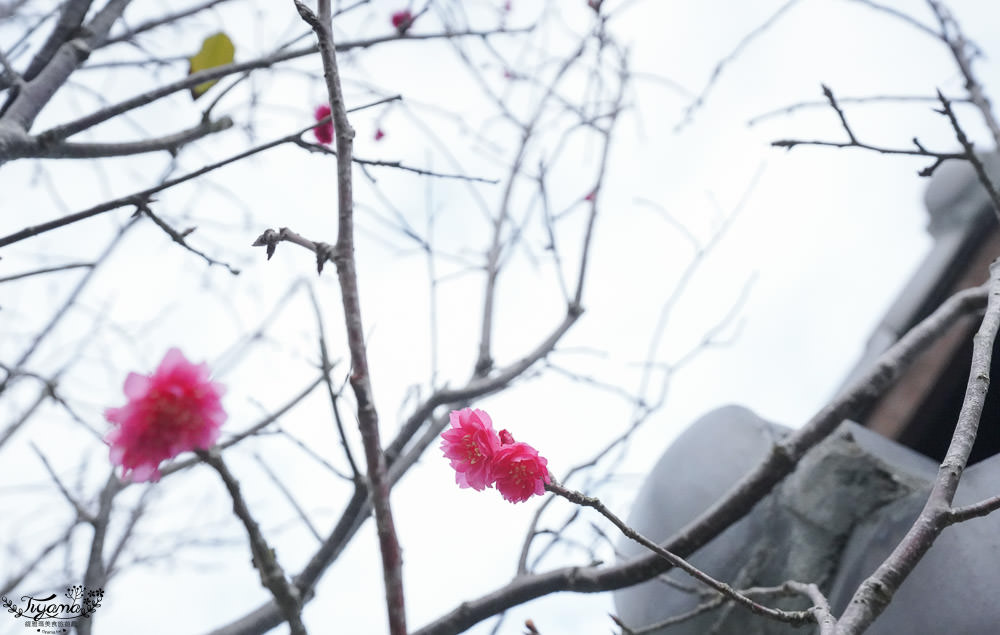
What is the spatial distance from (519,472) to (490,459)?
0.05m

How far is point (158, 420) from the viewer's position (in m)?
0.83

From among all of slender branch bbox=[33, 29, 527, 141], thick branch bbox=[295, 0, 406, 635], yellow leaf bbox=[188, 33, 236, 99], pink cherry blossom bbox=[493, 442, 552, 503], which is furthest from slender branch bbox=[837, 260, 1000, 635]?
yellow leaf bbox=[188, 33, 236, 99]

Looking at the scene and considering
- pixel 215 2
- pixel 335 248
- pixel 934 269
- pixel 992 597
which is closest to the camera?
pixel 335 248

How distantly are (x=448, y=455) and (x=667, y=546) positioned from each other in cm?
71

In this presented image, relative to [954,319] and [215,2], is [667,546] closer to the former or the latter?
[954,319]

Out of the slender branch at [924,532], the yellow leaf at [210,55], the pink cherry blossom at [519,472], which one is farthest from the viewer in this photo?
the yellow leaf at [210,55]

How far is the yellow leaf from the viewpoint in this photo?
160 centimetres

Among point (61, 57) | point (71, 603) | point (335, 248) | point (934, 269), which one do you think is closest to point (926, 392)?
point (934, 269)

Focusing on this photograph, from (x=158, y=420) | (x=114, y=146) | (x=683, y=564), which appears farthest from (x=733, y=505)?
(x=114, y=146)

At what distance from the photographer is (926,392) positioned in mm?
2125

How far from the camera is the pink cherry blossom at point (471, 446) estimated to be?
0.98 m

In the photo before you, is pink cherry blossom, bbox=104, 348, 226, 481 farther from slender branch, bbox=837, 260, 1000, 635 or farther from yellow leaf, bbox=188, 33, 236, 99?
yellow leaf, bbox=188, 33, 236, 99

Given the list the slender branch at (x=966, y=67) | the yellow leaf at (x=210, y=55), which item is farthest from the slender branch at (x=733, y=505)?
the yellow leaf at (x=210, y=55)

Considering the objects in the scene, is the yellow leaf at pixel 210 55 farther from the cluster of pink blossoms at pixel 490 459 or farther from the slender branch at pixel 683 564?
the slender branch at pixel 683 564
